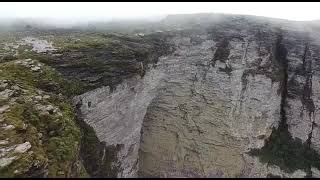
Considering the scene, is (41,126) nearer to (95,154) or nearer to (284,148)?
(95,154)

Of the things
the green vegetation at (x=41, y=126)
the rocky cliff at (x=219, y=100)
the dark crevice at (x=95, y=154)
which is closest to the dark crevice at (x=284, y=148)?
the rocky cliff at (x=219, y=100)

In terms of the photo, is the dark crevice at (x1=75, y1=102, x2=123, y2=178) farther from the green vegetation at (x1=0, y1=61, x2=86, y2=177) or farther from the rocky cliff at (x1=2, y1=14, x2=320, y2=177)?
the rocky cliff at (x1=2, y1=14, x2=320, y2=177)

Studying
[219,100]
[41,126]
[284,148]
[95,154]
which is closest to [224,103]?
[219,100]

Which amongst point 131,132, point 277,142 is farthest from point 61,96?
point 277,142

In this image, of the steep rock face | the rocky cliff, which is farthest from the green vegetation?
the steep rock face

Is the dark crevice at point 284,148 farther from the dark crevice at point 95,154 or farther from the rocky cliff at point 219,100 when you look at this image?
the dark crevice at point 95,154

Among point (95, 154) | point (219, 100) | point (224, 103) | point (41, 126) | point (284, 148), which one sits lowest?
point (284, 148)

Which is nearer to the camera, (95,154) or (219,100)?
(95,154)

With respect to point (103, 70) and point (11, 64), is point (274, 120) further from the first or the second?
point (11, 64)

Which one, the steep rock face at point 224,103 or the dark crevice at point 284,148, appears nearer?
the steep rock face at point 224,103

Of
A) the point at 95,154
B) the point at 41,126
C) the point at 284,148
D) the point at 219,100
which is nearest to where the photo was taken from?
the point at 41,126
